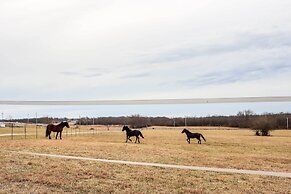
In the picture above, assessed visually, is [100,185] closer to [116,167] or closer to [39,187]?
[39,187]

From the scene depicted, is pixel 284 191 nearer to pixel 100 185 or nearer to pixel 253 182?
pixel 253 182

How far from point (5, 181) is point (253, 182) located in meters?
6.06

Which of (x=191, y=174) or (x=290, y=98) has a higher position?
(x=290, y=98)

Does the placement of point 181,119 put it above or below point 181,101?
below

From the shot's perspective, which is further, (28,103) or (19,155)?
(19,155)

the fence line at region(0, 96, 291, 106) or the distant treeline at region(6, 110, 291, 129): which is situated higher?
the fence line at region(0, 96, 291, 106)

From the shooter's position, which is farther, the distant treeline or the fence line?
the distant treeline

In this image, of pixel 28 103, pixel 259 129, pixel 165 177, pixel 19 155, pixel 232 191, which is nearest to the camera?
pixel 28 103

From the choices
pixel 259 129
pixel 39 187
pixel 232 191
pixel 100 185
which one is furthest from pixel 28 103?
pixel 259 129

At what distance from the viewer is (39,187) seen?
6.91 m

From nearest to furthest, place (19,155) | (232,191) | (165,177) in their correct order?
1. (232,191)
2. (165,177)
3. (19,155)

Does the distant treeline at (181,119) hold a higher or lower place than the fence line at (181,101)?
lower

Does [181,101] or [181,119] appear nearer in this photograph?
[181,101]

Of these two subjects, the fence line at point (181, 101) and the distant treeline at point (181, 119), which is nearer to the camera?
the fence line at point (181, 101)
